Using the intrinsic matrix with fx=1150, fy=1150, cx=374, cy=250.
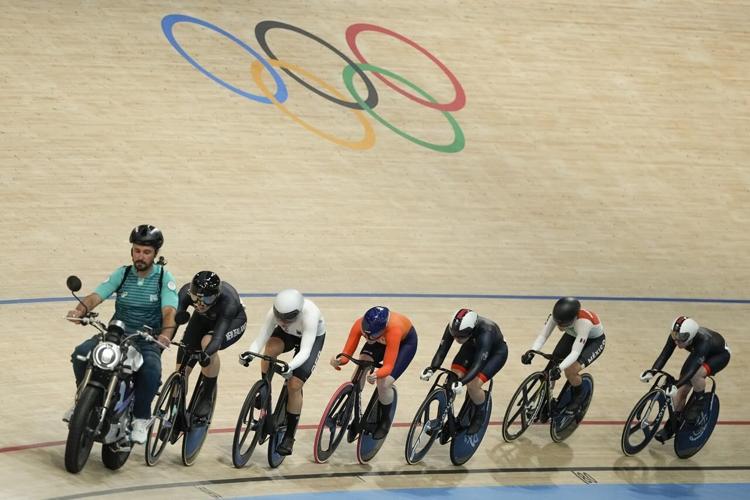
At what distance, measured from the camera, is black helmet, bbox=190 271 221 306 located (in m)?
6.15

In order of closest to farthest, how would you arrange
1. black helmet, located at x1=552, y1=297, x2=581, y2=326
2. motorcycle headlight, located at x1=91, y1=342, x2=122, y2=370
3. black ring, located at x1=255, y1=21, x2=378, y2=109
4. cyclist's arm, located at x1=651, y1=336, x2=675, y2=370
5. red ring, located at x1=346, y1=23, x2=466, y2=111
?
motorcycle headlight, located at x1=91, y1=342, x2=122, y2=370 < black helmet, located at x1=552, y1=297, x2=581, y2=326 < cyclist's arm, located at x1=651, y1=336, x2=675, y2=370 < black ring, located at x1=255, y1=21, x2=378, y2=109 < red ring, located at x1=346, y1=23, x2=466, y2=111

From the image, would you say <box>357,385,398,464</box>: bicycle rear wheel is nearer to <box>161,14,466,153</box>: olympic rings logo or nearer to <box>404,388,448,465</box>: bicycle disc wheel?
<box>404,388,448,465</box>: bicycle disc wheel

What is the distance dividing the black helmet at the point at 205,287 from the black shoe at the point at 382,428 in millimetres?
1485

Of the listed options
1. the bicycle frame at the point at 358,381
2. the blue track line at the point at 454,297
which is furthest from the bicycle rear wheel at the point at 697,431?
the blue track line at the point at 454,297

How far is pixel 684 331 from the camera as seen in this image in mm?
7727

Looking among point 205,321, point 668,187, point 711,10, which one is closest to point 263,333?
point 205,321

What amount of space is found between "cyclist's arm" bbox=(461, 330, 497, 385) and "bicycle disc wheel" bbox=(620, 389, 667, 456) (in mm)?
1305

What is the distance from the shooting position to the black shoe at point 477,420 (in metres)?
7.38

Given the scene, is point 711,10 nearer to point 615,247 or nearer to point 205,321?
point 615,247

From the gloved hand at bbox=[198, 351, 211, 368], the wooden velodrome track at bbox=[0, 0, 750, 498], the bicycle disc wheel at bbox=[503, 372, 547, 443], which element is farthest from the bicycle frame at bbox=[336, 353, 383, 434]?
the bicycle disc wheel at bbox=[503, 372, 547, 443]

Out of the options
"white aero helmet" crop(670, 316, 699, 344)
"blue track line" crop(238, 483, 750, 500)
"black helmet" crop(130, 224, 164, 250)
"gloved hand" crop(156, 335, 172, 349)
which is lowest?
"blue track line" crop(238, 483, 750, 500)

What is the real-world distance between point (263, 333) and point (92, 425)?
1223 mm

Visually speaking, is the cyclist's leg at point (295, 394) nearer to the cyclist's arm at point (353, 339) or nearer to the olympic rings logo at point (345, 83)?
the cyclist's arm at point (353, 339)

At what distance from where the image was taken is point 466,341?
23.8 ft
